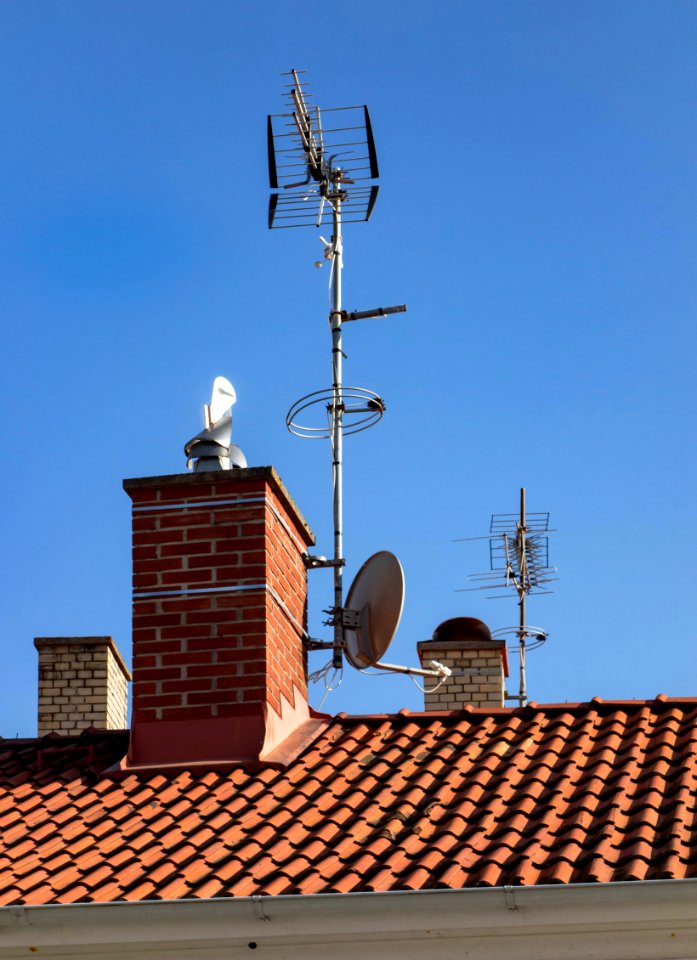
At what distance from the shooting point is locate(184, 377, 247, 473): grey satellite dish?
400 inches

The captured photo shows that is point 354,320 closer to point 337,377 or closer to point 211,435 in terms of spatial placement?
point 337,377

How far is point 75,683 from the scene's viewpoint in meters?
13.8

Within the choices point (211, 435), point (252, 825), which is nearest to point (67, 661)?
point (211, 435)

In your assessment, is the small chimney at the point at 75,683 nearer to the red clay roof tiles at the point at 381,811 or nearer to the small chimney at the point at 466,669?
the small chimney at the point at 466,669

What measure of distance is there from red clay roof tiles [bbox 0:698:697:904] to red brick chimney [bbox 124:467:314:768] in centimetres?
27

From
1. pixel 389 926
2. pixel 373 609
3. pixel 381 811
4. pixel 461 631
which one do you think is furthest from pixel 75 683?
pixel 389 926

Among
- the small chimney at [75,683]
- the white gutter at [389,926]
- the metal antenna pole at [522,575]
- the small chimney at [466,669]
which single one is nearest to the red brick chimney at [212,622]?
the white gutter at [389,926]

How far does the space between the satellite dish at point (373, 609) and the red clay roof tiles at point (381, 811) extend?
1.71ft

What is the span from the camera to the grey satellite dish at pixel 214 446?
10.2m

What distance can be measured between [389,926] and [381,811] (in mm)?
1114

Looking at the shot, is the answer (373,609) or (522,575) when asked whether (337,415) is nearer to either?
(373,609)

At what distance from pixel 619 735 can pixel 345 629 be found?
1.94 m

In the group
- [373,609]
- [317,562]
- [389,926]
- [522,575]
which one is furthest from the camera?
[522,575]

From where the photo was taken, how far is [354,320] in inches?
428
